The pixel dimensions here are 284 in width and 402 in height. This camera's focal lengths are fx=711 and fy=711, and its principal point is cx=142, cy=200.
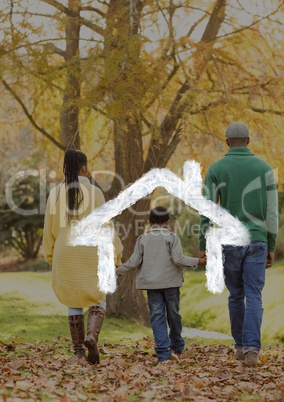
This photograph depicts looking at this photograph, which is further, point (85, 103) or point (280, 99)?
point (280, 99)

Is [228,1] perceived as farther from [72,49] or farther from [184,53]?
[72,49]

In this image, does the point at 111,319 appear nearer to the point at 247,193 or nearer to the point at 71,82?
the point at 71,82

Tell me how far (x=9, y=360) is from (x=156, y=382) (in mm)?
1635

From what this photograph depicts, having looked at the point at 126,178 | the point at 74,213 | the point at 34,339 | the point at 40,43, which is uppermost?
the point at 40,43

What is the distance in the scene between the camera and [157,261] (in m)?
6.22

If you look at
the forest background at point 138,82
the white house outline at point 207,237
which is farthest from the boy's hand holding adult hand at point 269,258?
the forest background at point 138,82

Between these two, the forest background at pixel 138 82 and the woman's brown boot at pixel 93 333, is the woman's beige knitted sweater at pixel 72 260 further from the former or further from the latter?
the forest background at pixel 138 82

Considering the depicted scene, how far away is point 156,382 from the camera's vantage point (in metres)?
5.04

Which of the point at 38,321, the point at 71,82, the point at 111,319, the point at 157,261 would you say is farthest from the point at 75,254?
the point at 111,319

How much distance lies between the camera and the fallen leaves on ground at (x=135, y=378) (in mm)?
4504

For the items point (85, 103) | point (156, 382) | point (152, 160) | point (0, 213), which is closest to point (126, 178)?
point (152, 160)

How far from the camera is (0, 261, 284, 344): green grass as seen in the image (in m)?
9.25

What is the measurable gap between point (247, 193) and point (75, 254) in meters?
A: 1.50

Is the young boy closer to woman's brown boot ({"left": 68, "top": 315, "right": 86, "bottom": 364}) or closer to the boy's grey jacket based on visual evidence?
the boy's grey jacket
